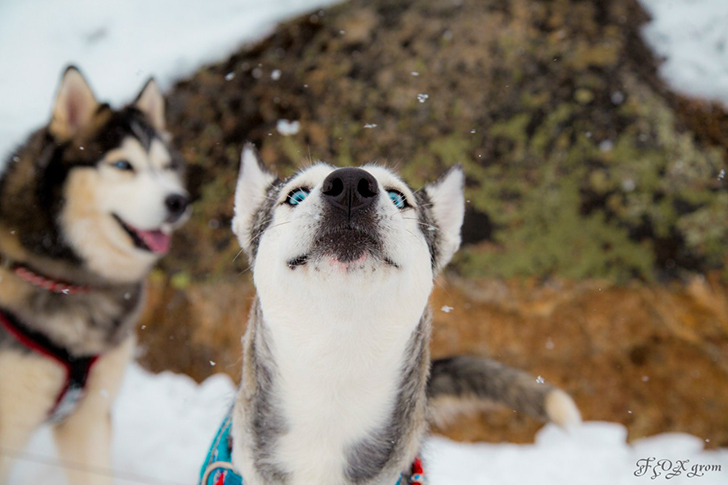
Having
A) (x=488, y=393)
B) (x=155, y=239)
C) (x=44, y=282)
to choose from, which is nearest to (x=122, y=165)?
(x=155, y=239)

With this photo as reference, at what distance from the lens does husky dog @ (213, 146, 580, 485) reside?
140 cm

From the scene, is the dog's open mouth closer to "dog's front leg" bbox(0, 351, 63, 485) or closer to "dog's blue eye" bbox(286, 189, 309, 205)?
"dog's front leg" bbox(0, 351, 63, 485)

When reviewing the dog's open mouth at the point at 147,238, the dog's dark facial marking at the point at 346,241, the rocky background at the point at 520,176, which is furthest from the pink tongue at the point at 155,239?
the dog's dark facial marking at the point at 346,241

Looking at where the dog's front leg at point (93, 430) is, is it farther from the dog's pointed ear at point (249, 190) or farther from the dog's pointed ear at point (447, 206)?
the dog's pointed ear at point (447, 206)

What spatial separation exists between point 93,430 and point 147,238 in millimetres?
1177

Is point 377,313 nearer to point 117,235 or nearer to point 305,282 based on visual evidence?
point 305,282

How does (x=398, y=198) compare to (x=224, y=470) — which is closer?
(x=398, y=198)

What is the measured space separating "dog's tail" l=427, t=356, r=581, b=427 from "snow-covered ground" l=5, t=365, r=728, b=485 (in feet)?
3.23

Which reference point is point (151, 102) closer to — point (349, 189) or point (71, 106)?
point (71, 106)

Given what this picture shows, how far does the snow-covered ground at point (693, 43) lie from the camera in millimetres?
3633

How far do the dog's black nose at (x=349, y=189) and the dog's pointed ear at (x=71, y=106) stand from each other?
2.16 meters

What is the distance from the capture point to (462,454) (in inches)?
142

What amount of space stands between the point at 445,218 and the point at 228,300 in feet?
9.14

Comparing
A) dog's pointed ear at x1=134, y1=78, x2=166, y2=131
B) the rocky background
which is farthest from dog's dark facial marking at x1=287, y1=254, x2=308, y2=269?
dog's pointed ear at x1=134, y1=78, x2=166, y2=131
